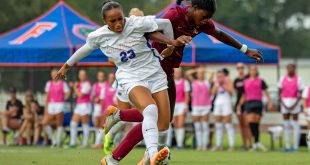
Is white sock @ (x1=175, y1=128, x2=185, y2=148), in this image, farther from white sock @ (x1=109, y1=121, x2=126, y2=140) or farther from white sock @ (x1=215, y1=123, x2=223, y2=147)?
white sock @ (x1=109, y1=121, x2=126, y2=140)

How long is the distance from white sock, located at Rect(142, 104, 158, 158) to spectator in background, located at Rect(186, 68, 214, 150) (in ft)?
37.8

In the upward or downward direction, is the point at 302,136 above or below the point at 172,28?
below

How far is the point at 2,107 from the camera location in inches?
1117

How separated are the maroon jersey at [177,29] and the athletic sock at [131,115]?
624mm

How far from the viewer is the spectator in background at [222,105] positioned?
22.0 metres

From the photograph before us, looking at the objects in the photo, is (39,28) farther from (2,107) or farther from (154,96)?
(154,96)

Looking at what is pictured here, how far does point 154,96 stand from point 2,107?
17809mm

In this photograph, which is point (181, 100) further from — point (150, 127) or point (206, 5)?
point (150, 127)

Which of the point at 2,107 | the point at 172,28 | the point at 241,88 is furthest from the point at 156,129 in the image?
the point at 2,107

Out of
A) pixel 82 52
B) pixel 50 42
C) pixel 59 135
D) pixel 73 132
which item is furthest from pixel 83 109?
pixel 82 52

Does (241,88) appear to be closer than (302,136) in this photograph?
Yes

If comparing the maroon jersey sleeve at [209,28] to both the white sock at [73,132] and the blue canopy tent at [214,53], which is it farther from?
the white sock at [73,132]

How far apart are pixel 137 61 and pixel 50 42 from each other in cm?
1179

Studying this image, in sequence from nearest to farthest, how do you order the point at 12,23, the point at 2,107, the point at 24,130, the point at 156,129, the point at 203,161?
1. the point at 156,129
2. the point at 203,161
3. the point at 24,130
4. the point at 2,107
5. the point at 12,23
